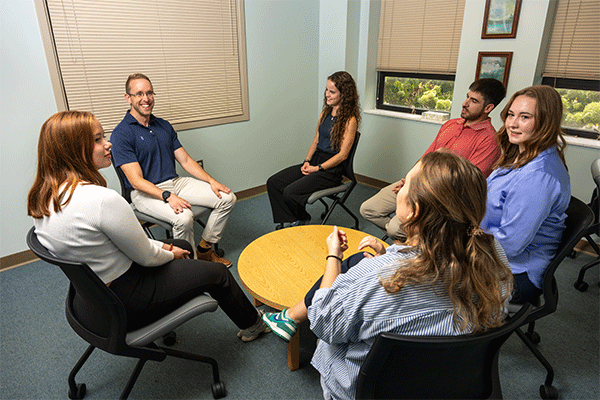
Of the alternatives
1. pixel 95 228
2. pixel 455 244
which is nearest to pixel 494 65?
pixel 455 244

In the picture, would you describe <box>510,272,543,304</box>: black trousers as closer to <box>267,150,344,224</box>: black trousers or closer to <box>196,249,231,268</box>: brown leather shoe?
<box>267,150,344,224</box>: black trousers

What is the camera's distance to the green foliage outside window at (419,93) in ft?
12.6

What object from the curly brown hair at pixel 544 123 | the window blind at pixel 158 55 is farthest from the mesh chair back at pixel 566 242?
the window blind at pixel 158 55

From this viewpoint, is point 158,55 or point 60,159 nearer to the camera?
point 60,159

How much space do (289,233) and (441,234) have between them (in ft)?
4.90

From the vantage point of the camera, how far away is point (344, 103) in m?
3.18

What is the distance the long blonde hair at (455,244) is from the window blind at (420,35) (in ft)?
9.97

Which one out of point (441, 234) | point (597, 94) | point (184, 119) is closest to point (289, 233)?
point (441, 234)

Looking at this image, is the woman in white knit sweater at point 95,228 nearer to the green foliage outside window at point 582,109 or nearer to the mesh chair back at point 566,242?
the mesh chair back at point 566,242

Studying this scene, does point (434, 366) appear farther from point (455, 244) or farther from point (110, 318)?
point (110, 318)

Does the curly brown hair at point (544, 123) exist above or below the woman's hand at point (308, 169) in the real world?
above

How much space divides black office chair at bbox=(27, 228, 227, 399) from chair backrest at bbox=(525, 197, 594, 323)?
4.83 feet

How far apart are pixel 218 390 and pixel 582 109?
3363 mm

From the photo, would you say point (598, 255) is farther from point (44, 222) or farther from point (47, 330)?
point (47, 330)
